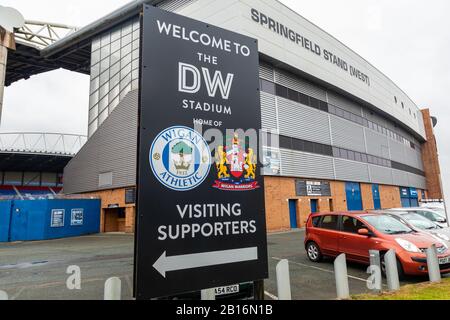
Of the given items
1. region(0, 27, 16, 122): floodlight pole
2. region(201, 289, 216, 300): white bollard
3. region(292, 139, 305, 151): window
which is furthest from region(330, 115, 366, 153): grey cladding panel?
region(201, 289, 216, 300): white bollard

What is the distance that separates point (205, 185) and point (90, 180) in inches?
1042

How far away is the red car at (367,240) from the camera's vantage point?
250 inches

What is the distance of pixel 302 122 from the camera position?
80.1 feet

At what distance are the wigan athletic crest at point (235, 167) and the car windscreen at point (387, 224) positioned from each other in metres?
5.58

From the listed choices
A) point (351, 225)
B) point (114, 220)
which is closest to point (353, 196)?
point (114, 220)

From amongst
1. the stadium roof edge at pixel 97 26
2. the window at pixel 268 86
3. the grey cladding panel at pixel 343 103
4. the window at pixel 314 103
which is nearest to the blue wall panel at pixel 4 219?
the stadium roof edge at pixel 97 26

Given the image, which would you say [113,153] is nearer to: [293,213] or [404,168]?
[293,213]

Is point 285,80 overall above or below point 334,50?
below

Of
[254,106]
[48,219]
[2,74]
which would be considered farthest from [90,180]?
[254,106]

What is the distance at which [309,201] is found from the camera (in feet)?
77.3

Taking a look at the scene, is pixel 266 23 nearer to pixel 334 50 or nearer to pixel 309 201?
pixel 334 50

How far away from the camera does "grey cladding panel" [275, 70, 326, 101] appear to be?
930 inches

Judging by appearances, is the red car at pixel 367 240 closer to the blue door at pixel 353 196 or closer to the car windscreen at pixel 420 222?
the car windscreen at pixel 420 222

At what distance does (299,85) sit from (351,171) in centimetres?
1022
